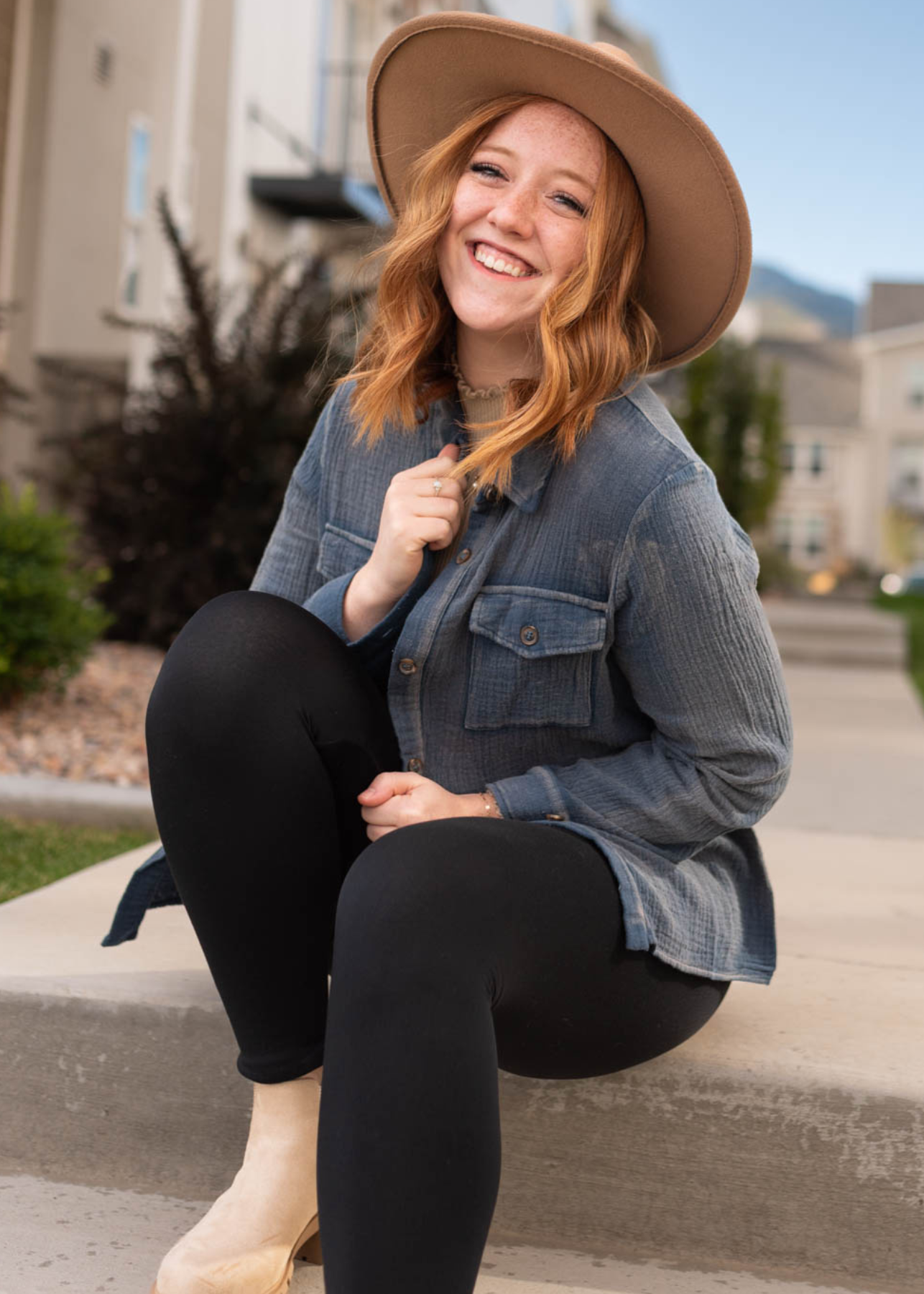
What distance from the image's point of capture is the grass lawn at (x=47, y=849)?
9.41ft

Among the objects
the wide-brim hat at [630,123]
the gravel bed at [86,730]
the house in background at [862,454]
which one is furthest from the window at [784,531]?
the wide-brim hat at [630,123]

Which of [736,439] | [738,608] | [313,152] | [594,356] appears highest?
[313,152]

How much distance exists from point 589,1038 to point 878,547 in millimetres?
39342

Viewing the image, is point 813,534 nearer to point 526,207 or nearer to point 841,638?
point 841,638

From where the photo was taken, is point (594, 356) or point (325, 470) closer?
point (594, 356)

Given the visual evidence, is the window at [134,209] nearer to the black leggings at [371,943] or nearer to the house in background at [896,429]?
the black leggings at [371,943]

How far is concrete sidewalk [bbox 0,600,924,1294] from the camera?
1695 millimetres

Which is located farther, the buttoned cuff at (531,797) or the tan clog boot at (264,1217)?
the buttoned cuff at (531,797)

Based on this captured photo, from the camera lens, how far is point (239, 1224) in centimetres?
152

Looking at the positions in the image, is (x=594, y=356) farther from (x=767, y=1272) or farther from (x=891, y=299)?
(x=891, y=299)

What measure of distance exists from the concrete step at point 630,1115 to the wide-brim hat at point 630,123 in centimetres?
91

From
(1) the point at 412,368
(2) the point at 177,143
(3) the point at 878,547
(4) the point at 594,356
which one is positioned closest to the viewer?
(4) the point at 594,356

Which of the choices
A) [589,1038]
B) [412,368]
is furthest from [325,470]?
[589,1038]

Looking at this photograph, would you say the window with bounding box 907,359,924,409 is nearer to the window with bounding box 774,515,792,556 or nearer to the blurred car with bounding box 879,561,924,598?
the blurred car with bounding box 879,561,924,598
